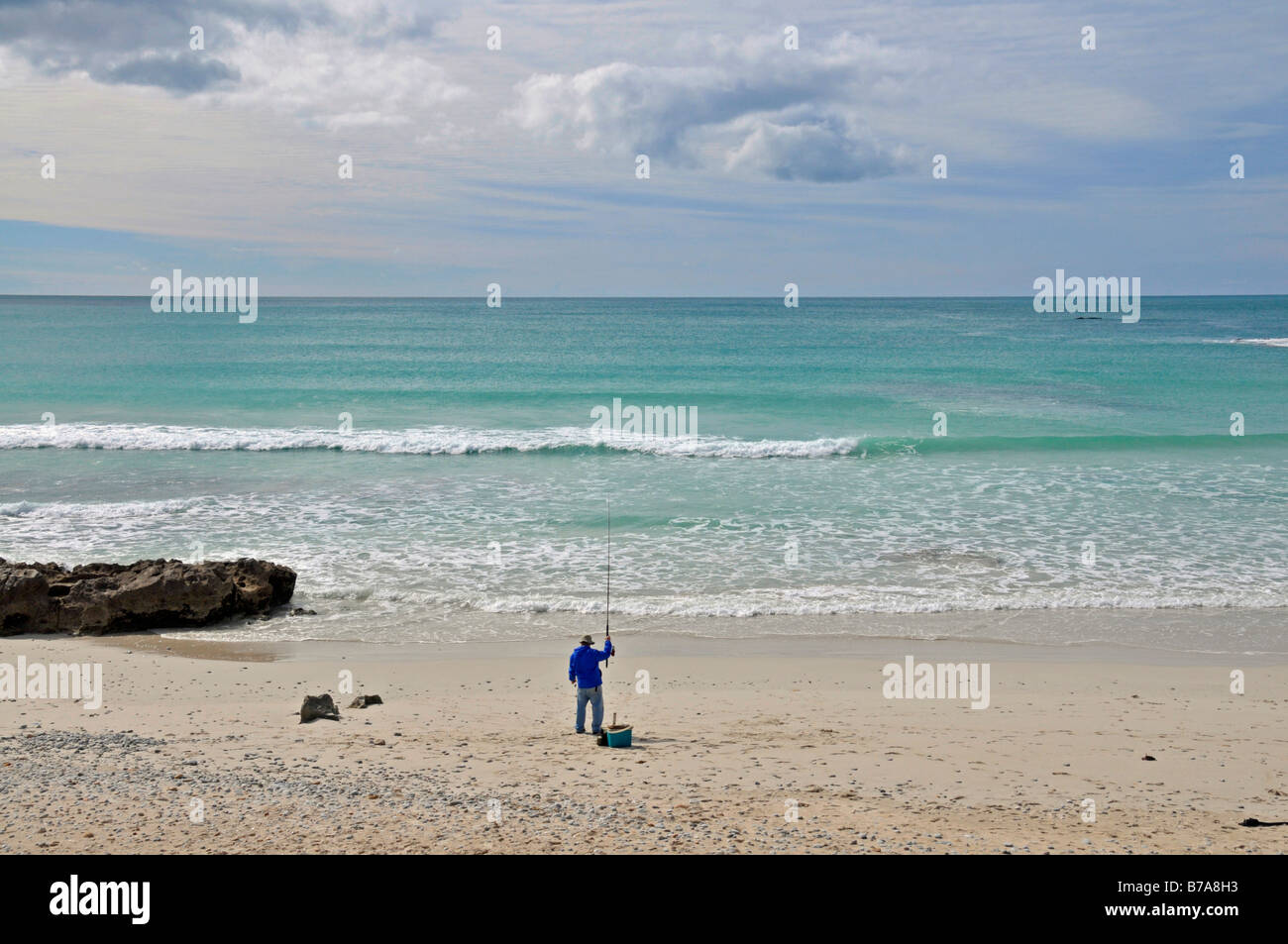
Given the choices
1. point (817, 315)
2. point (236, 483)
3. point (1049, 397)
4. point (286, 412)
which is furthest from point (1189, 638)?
point (817, 315)

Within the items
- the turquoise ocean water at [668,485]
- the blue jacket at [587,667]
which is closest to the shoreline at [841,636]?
the turquoise ocean water at [668,485]

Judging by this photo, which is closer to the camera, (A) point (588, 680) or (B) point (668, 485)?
(A) point (588, 680)

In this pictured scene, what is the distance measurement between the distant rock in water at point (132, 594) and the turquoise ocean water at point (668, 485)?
611mm

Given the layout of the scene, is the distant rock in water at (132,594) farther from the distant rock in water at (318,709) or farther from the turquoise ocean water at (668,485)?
the distant rock in water at (318,709)

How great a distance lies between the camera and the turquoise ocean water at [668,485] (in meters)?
15.1

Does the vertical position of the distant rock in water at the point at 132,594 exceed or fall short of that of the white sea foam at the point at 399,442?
it falls short

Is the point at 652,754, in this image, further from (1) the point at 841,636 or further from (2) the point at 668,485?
(2) the point at 668,485

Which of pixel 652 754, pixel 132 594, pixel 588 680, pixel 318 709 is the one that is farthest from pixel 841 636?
pixel 132 594

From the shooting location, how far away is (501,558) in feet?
55.2

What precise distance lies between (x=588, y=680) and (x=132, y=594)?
7.26 m

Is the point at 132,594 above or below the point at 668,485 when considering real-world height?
below

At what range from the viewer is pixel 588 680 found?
31.8 feet
